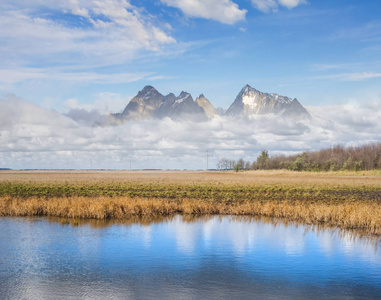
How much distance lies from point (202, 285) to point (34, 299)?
5.11 meters

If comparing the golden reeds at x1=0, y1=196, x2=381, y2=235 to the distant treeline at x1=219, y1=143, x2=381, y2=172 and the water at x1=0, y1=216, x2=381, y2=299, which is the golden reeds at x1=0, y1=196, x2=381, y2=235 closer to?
the water at x1=0, y1=216, x2=381, y2=299

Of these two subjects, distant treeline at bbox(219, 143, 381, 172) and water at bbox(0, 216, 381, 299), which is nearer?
water at bbox(0, 216, 381, 299)

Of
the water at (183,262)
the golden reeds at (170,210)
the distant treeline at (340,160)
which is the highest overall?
the distant treeline at (340,160)

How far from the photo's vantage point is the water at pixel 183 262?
11.8 m

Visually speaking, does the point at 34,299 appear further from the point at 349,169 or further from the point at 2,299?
the point at 349,169

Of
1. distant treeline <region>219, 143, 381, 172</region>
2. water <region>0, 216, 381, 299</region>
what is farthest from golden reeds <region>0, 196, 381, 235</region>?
distant treeline <region>219, 143, 381, 172</region>

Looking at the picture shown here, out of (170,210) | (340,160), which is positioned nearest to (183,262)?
(170,210)

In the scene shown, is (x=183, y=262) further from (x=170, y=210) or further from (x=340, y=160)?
(x=340, y=160)

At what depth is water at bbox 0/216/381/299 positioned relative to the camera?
11.8 meters

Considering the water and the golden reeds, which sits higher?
the golden reeds

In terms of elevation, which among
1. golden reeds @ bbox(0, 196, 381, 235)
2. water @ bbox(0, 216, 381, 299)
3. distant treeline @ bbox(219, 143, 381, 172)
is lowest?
water @ bbox(0, 216, 381, 299)

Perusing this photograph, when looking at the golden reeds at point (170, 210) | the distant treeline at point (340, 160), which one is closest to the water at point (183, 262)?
the golden reeds at point (170, 210)

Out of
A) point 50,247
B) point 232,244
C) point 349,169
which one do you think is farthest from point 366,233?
point 349,169

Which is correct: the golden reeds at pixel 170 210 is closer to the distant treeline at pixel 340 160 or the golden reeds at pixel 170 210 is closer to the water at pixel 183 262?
the water at pixel 183 262
